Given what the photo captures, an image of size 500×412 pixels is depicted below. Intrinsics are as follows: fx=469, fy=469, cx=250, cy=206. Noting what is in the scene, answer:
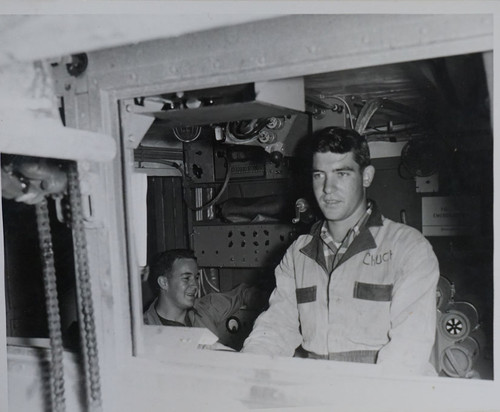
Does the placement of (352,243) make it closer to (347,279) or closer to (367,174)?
(347,279)

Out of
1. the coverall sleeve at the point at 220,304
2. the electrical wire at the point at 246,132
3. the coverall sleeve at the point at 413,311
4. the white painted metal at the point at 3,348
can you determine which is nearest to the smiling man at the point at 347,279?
the coverall sleeve at the point at 413,311

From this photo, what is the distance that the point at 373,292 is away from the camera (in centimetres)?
188

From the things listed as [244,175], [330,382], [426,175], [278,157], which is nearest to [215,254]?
[244,175]

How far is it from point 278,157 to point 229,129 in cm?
42

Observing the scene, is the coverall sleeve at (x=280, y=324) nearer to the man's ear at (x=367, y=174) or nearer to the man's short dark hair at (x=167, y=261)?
the man's ear at (x=367, y=174)

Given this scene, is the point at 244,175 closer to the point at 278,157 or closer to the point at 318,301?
the point at 278,157

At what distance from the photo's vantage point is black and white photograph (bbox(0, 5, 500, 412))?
Result: 1.07 m

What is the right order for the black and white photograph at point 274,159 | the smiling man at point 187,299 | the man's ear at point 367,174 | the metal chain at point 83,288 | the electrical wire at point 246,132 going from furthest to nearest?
1. the smiling man at point 187,299
2. the electrical wire at point 246,132
3. the man's ear at point 367,174
4. the metal chain at point 83,288
5. the black and white photograph at point 274,159

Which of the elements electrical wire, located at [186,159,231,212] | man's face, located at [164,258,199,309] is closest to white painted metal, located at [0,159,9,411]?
man's face, located at [164,258,199,309]

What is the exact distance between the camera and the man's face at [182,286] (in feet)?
9.70

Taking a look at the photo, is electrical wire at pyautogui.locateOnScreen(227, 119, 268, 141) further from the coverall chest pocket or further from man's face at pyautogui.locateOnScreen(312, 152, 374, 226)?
the coverall chest pocket

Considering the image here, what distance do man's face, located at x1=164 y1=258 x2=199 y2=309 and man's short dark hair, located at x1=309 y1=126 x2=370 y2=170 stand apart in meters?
1.33

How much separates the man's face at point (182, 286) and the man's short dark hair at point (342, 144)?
4.35ft

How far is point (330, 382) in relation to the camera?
3.74ft
